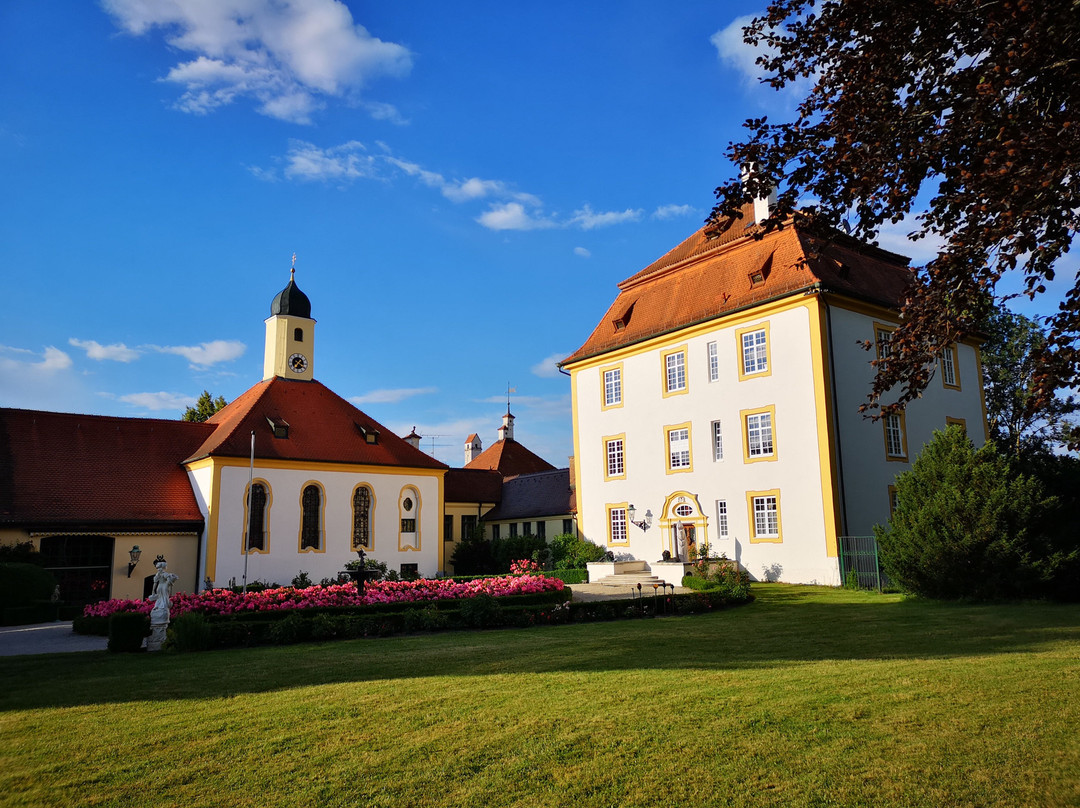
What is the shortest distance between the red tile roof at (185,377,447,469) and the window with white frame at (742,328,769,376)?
16.5 meters

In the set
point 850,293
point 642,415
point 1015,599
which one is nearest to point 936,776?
point 1015,599

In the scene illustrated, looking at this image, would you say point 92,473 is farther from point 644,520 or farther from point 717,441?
point 717,441

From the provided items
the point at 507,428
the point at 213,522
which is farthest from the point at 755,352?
the point at 507,428

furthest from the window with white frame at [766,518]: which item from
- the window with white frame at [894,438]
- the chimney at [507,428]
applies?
the chimney at [507,428]

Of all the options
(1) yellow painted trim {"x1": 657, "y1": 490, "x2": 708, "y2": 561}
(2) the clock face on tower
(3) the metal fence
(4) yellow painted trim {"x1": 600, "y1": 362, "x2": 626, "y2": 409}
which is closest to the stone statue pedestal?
(3) the metal fence

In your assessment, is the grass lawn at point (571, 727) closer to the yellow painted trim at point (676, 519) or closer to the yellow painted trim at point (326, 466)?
the yellow painted trim at point (676, 519)

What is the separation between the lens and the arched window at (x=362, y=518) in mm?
34875

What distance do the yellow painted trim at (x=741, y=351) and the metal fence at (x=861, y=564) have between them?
21.1 ft

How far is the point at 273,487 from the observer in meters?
32.7

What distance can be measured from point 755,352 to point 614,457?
823cm

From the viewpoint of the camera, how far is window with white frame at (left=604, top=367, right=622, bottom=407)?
1324 inches

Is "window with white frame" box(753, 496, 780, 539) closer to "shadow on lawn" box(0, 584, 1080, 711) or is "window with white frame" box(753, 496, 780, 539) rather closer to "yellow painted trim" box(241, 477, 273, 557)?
"shadow on lawn" box(0, 584, 1080, 711)

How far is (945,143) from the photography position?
7.00 meters

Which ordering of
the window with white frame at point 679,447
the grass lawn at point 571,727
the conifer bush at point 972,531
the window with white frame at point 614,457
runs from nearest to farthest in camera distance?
the grass lawn at point 571,727 < the conifer bush at point 972,531 < the window with white frame at point 679,447 < the window with white frame at point 614,457
